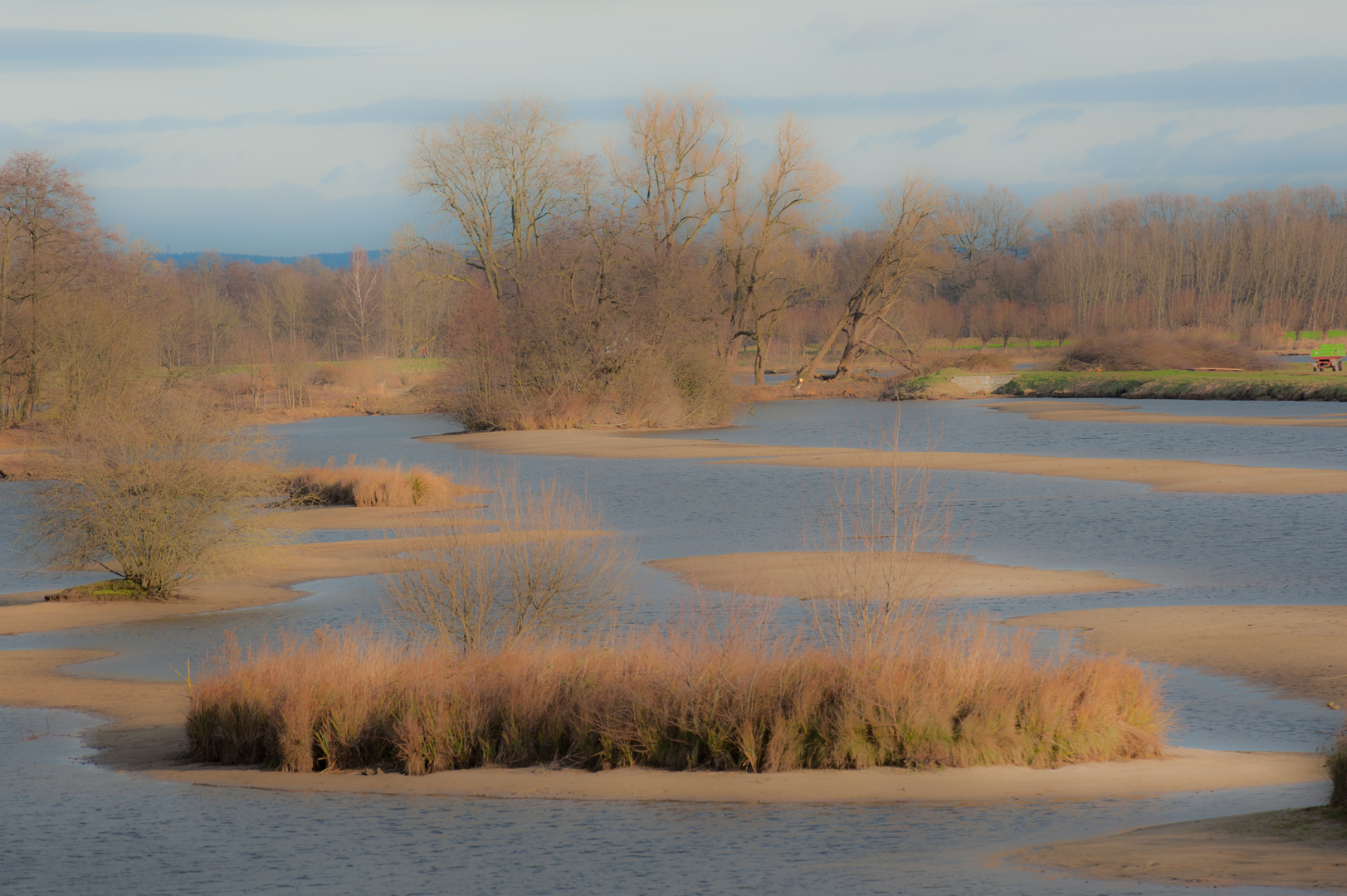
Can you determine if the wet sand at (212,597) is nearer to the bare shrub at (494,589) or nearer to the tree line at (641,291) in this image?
the bare shrub at (494,589)

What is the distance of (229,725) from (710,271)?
216ft

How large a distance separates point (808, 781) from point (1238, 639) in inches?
305

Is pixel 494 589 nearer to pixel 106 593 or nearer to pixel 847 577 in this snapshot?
pixel 847 577

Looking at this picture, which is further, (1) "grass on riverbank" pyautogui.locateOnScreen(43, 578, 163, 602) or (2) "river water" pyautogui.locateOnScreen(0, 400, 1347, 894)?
(1) "grass on riverbank" pyautogui.locateOnScreen(43, 578, 163, 602)

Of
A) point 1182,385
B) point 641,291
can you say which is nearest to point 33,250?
point 641,291

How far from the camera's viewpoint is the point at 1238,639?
1585 centimetres

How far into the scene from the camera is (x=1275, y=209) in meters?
144

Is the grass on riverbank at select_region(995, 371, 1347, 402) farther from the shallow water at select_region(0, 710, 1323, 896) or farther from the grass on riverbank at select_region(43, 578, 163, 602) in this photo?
the shallow water at select_region(0, 710, 1323, 896)

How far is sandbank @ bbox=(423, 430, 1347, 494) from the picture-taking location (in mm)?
33438

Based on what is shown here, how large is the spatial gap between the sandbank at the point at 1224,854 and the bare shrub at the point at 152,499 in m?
17.2

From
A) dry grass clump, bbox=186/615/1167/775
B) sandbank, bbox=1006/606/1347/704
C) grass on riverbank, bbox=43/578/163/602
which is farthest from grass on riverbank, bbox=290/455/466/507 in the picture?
dry grass clump, bbox=186/615/1167/775

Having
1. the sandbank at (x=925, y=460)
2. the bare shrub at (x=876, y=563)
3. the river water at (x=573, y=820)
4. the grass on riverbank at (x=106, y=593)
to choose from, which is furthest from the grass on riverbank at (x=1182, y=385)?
the grass on riverbank at (x=106, y=593)

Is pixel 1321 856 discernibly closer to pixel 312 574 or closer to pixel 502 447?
pixel 312 574

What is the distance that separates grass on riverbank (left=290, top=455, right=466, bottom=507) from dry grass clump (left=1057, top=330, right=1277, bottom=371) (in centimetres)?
7053
